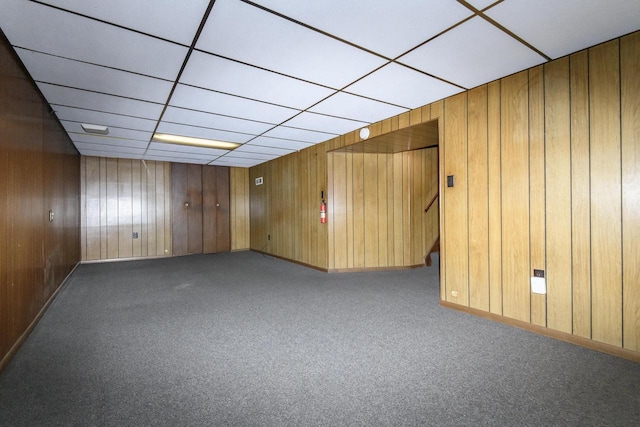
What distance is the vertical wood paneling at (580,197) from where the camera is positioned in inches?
94.8

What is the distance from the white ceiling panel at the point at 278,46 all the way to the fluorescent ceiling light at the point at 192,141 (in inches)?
127

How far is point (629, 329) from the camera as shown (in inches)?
87.5

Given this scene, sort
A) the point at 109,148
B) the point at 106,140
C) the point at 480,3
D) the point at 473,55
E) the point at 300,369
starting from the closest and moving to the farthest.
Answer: the point at 480,3
the point at 300,369
the point at 473,55
the point at 106,140
the point at 109,148

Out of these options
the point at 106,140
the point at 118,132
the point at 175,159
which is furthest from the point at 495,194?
the point at 175,159

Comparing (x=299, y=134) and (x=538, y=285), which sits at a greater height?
(x=299, y=134)

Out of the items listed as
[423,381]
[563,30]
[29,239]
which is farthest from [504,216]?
[29,239]

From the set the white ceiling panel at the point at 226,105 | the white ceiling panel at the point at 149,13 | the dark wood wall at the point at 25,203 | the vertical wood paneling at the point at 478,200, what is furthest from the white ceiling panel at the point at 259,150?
the vertical wood paneling at the point at 478,200

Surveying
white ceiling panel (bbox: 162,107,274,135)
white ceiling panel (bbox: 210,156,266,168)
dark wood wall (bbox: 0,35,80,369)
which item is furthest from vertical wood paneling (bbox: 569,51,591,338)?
white ceiling panel (bbox: 210,156,266,168)

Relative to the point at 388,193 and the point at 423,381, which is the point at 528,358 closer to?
the point at 423,381

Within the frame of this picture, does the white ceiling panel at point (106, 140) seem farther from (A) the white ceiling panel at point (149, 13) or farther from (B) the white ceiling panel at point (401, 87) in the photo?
(B) the white ceiling panel at point (401, 87)

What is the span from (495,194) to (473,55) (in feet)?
4.53

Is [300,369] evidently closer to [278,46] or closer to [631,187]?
[278,46]

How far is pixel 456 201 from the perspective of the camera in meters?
3.35

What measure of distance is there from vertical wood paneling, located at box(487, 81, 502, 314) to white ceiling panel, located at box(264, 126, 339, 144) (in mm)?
2541
